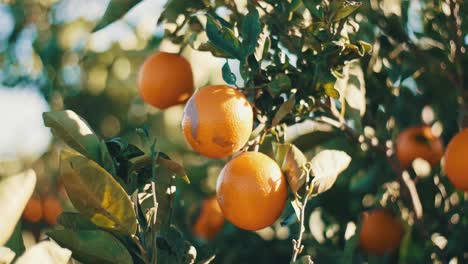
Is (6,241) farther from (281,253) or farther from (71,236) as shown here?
(281,253)

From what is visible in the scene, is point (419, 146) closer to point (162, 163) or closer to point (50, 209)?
point (162, 163)

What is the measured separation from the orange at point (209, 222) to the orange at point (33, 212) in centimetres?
94

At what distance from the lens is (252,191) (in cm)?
110

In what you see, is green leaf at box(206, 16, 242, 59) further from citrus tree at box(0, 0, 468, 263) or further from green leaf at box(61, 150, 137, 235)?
green leaf at box(61, 150, 137, 235)

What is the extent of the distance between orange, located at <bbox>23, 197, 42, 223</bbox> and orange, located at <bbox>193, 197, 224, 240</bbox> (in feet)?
3.09

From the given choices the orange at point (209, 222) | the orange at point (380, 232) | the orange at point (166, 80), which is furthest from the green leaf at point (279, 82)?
the orange at point (209, 222)

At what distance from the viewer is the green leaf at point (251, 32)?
3.76 ft

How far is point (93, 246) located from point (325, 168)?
1.43 feet

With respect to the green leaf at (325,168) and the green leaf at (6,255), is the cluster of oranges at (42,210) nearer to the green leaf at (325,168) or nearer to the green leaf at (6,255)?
the green leaf at (325,168)

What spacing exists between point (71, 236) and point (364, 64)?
2.78 feet

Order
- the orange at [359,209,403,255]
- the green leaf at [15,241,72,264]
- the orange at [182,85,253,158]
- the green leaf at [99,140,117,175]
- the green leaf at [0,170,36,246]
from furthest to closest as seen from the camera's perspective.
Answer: the orange at [359,209,403,255] → the orange at [182,85,253,158] → the green leaf at [99,140,117,175] → the green leaf at [0,170,36,246] → the green leaf at [15,241,72,264]

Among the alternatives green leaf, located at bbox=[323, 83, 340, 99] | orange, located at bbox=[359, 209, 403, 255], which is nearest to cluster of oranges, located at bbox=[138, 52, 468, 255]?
green leaf, located at bbox=[323, 83, 340, 99]

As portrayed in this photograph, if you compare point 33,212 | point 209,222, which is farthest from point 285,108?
point 33,212

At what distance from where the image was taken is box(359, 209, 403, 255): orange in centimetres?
161
